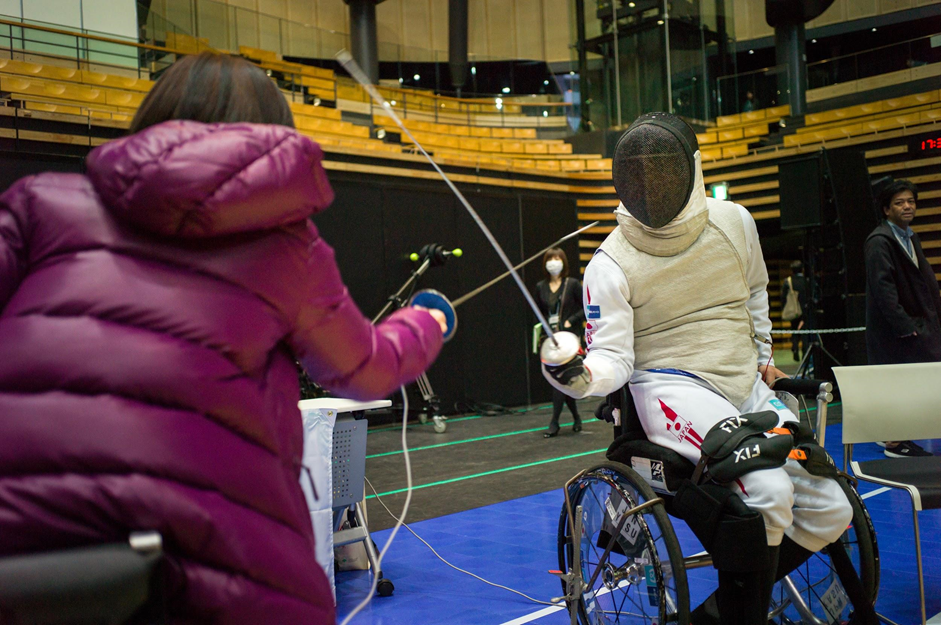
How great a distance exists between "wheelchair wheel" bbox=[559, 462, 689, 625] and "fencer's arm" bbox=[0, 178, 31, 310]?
4.48 feet

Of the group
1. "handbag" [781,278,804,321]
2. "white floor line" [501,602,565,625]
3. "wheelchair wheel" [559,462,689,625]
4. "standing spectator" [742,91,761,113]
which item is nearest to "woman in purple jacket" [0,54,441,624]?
"wheelchair wheel" [559,462,689,625]

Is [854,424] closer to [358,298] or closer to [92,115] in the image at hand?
[358,298]

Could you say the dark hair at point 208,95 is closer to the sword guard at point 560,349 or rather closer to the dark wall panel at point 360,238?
the sword guard at point 560,349

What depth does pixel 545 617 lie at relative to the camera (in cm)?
247

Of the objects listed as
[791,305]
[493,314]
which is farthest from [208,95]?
[791,305]

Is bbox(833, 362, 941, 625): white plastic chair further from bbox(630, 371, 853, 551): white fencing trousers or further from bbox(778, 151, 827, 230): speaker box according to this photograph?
bbox(778, 151, 827, 230): speaker box

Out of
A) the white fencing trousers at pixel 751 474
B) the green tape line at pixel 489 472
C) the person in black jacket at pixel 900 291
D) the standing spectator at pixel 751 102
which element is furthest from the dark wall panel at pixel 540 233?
the white fencing trousers at pixel 751 474

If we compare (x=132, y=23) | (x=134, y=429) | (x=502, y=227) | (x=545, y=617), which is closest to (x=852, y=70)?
(x=502, y=227)

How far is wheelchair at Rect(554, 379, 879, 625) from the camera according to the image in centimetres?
173

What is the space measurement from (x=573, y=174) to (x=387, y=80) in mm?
5627

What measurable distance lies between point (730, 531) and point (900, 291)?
3441 mm

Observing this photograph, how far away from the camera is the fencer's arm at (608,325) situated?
1919 millimetres

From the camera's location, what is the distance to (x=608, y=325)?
2.01 m

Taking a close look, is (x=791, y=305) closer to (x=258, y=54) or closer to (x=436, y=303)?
(x=258, y=54)
